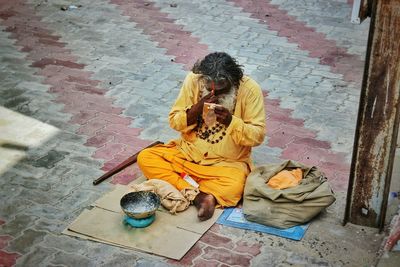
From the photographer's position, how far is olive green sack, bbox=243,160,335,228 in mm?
5508

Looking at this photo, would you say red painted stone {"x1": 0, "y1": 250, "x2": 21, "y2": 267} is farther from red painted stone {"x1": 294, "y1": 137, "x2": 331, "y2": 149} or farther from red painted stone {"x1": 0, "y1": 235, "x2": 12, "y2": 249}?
red painted stone {"x1": 294, "y1": 137, "x2": 331, "y2": 149}

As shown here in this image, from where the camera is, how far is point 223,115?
18.4 ft

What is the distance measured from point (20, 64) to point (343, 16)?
5016 mm

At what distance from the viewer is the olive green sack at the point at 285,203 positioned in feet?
18.1

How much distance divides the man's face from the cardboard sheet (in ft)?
3.41

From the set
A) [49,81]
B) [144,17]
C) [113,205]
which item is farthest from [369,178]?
[144,17]

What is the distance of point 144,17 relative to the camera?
10.6 metres

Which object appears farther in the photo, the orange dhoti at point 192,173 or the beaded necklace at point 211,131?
the beaded necklace at point 211,131

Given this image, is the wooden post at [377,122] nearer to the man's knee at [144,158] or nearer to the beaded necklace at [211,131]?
the beaded necklace at [211,131]

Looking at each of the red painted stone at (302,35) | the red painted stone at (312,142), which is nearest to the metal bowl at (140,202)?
the red painted stone at (312,142)

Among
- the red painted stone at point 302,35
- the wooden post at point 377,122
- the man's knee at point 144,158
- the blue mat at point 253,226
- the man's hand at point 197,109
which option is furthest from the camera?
the red painted stone at point 302,35

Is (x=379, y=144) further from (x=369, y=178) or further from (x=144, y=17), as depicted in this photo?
(x=144, y=17)

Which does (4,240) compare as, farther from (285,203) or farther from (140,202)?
(285,203)

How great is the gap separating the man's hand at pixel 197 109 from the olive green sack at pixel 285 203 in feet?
2.54
